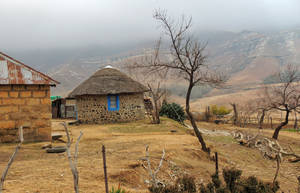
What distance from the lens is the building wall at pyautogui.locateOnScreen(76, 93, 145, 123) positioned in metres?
20.6

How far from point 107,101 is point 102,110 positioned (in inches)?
30.3

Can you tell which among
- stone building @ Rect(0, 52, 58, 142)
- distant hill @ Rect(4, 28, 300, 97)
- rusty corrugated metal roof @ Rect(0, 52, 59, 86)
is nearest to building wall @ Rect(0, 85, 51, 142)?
stone building @ Rect(0, 52, 58, 142)

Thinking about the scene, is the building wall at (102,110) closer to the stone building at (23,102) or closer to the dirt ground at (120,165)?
the dirt ground at (120,165)

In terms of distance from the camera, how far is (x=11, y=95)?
10758 mm

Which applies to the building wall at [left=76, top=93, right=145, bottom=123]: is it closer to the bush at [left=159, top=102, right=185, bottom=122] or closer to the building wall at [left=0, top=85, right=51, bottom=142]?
the bush at [left=159, top=102, right=185, bottom=122]

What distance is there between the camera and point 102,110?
20672 millimetres

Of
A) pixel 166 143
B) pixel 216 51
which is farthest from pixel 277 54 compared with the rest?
pixel 166 143

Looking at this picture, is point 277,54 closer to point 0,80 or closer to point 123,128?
point 123,128

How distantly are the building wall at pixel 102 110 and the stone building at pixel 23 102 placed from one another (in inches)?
367

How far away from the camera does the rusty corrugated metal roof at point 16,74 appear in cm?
1066

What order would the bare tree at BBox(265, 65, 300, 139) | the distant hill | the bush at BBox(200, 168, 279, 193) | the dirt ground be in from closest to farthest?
the dirt ground, the bush at BBox(200, 168, 279, 193), the bare tree at BBox(265, 65, 300, 139), the distant hill

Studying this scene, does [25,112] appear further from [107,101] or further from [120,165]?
[107,101]

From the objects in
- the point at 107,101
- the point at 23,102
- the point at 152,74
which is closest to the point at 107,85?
the point at 107,101

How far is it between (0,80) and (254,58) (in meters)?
112
